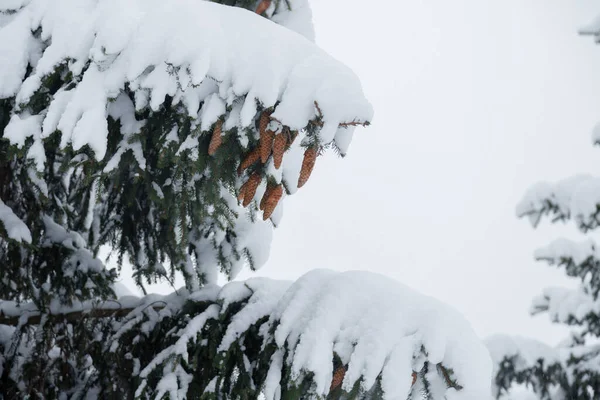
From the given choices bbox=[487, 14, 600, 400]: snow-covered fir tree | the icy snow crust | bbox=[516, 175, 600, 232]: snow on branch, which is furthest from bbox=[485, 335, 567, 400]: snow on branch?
the icy snow crust

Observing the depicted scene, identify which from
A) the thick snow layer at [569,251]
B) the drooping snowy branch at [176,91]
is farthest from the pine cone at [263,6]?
the thick snow layer at [569,251]

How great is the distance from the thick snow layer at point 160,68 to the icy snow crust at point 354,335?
0.77m

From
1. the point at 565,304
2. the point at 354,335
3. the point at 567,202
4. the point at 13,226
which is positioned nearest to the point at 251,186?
the point at 354,335

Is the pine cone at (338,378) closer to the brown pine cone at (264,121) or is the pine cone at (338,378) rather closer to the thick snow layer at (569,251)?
the brown pine cone at (264,121)

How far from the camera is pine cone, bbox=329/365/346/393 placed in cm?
224

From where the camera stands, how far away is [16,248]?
3.15 metres

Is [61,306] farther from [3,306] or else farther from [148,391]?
[148,391]

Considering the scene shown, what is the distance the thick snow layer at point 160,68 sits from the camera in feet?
5.94

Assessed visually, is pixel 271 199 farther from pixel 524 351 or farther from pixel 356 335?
pixel 524 351

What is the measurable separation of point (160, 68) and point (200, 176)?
0.45 meters

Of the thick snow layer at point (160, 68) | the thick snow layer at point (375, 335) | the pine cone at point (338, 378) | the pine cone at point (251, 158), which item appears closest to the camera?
the thick snow layer at point (160, 68)

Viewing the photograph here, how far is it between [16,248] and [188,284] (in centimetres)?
85

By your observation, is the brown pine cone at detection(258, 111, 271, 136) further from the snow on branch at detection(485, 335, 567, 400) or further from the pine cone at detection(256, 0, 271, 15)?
the snow on branch at detection(485, 335, 567, 400)

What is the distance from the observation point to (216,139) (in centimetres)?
184
